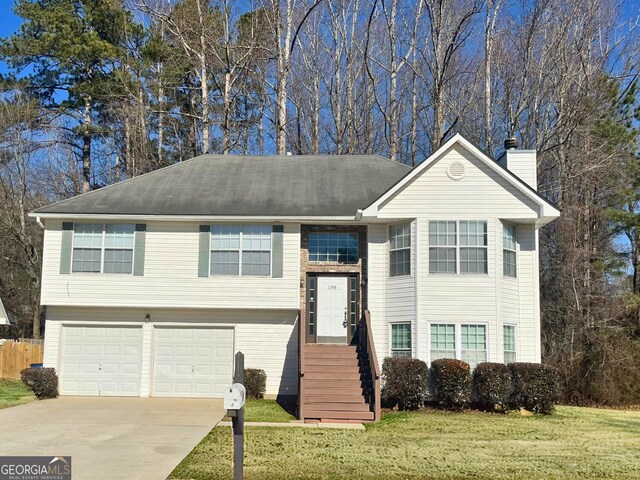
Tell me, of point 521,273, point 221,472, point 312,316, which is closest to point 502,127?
point 521,273

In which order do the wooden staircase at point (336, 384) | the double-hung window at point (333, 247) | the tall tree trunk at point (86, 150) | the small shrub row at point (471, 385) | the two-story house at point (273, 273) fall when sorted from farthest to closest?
the tall tree trunk at point (86, 150) → the double-hung window at point (333, 247) → the two-story house at point (273, 273) → the small shrub row at point (471, 385) → the wooden staircase at point (336, 384)

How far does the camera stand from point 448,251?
53.7ft

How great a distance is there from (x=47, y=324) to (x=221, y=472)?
34.9ft

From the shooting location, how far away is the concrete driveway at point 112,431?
932cm

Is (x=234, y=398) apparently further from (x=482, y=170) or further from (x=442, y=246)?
(x=482, y=170)

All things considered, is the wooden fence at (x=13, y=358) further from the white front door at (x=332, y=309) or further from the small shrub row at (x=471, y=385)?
the small shrub row at (x=471, y=385)

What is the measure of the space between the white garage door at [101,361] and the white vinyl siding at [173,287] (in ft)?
3.32

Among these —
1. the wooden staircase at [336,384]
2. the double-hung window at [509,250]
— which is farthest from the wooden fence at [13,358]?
Result: the double-hung window at [509,250]

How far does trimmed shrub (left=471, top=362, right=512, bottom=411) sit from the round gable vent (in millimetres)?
4805

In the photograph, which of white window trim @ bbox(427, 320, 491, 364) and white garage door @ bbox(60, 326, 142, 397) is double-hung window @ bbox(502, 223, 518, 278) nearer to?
white window trim @ bbox(427, 320, 491, 364)

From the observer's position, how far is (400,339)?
16.4m

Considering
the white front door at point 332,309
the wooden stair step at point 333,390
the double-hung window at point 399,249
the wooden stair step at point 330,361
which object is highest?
the double-hung window at point 399,249

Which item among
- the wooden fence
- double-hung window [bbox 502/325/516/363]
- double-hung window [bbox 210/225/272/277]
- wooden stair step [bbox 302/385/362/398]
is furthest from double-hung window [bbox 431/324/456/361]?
the wooden fence

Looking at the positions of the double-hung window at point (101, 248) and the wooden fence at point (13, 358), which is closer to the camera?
the double-hung window at point (101, 248)
